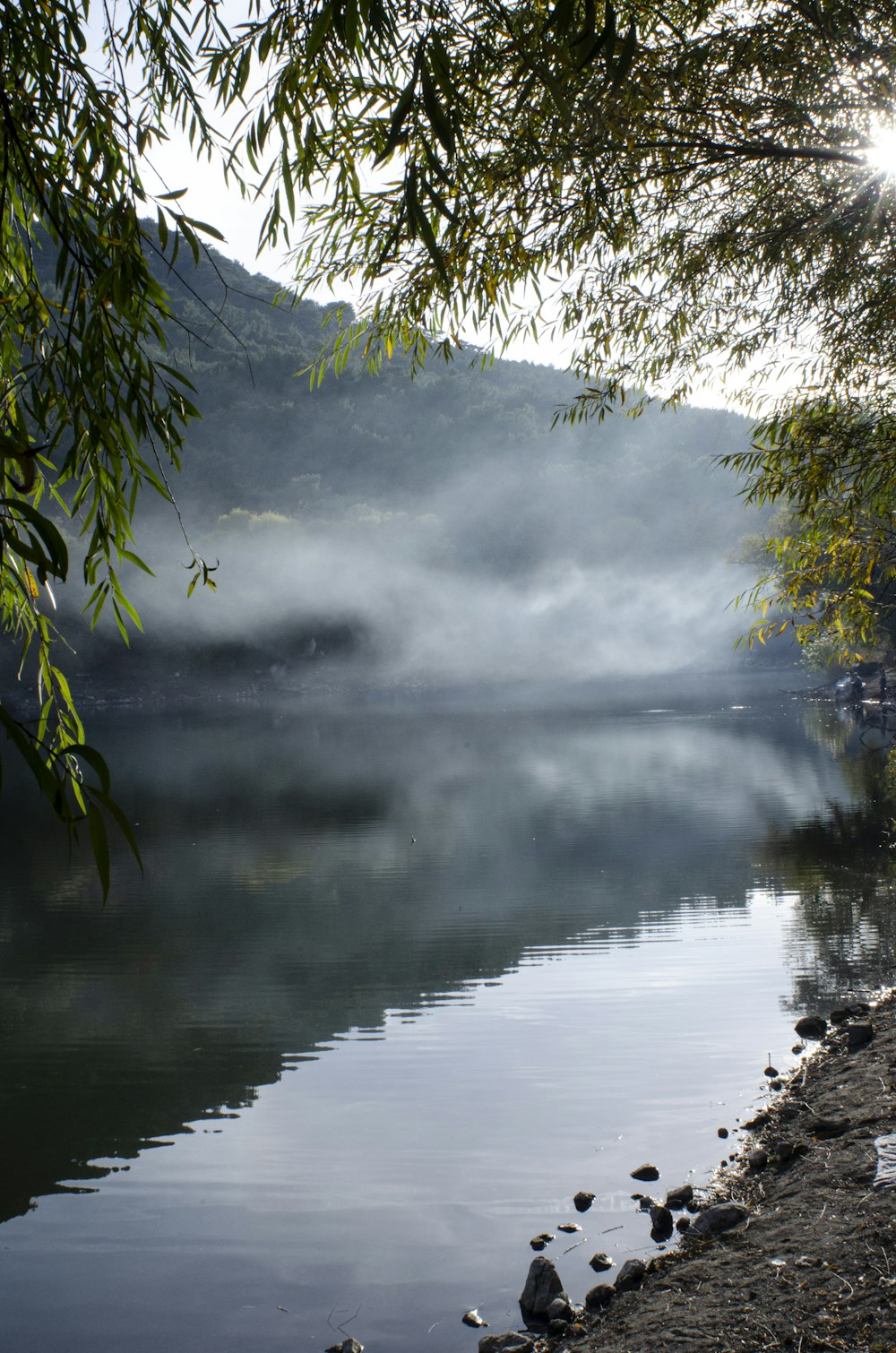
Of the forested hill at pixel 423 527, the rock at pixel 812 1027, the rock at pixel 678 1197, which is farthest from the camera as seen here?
the forested hill at pixel 423 527

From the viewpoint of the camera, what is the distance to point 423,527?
74562 millimetres

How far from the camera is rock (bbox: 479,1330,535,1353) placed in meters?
3.04

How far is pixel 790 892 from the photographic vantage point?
9.45 meters

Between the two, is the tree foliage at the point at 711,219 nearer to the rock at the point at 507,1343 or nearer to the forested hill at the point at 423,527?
the rock at the point at 507,1343

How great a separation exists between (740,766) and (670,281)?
14992mm

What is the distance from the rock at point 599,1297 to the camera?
3205 mm

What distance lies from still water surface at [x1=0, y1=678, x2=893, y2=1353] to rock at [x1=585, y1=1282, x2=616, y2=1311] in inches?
6.9

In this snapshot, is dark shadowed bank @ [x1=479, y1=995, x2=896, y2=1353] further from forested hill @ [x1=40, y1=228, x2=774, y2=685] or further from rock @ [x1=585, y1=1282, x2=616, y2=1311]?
forested hill @ [x1=40, y1=228, x2=774, y2=685]

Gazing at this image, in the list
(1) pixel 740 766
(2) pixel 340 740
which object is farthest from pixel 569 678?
(1) pixel 740 766

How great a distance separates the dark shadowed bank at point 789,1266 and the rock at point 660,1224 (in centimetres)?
15

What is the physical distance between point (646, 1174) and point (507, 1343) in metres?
1.22

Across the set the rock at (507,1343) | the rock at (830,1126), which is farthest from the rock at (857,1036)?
the rock at (507,1343)

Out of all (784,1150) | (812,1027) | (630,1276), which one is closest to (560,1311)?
(630,1276)

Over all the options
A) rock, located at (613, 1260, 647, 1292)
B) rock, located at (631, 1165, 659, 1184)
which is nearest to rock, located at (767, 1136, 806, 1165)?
rock, located at (631, 1165, 659, 1184)
